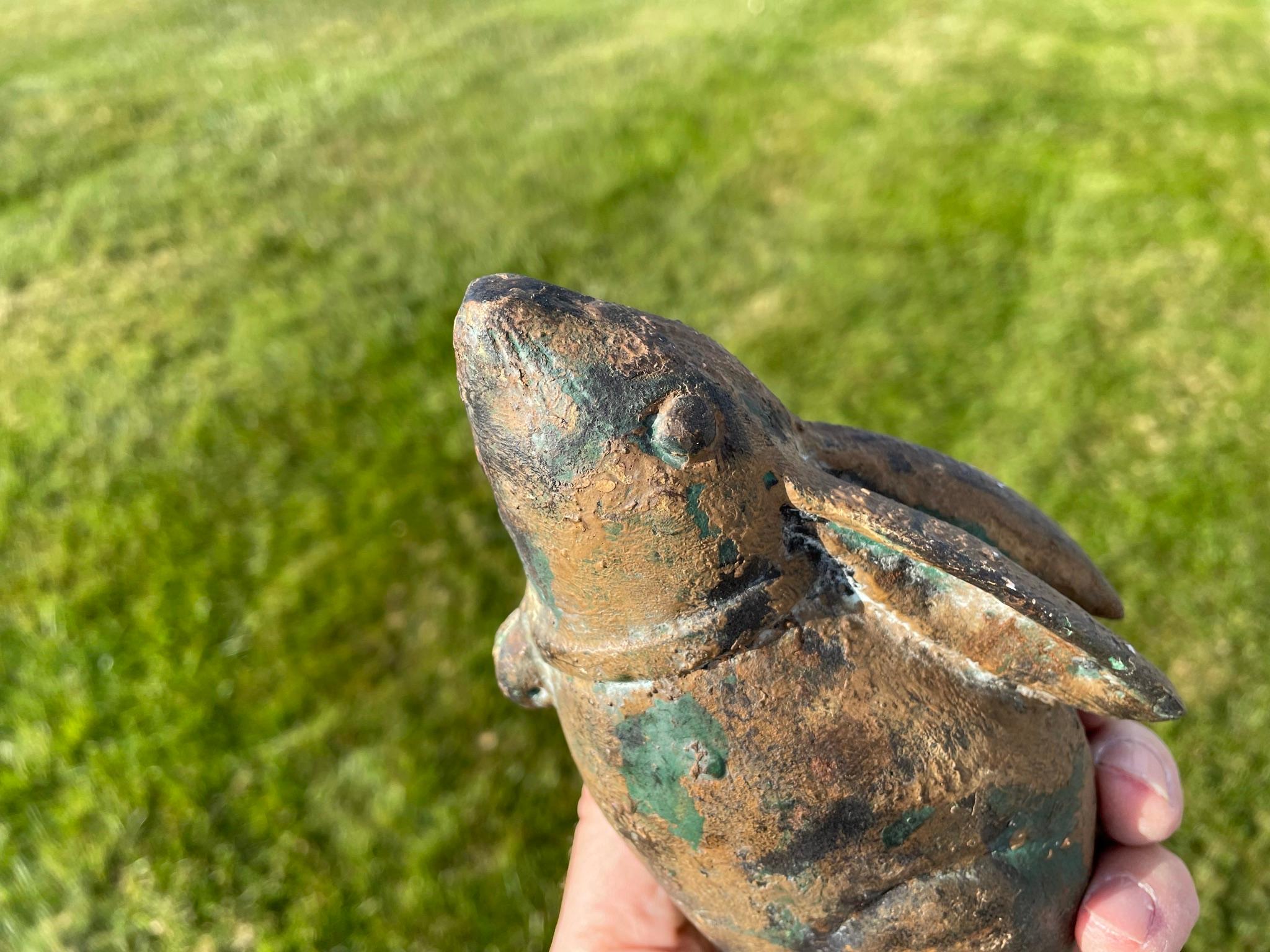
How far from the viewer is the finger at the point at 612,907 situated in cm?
196

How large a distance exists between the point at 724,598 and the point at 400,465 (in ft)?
7.80

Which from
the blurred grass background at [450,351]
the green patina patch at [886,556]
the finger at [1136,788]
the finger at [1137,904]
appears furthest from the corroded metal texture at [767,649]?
the blurred grass background at [450,351]

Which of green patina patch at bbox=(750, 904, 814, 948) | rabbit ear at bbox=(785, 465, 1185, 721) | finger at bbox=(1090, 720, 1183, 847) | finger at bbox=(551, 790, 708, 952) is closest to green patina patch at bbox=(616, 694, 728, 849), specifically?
green patina patch at bbox=(750, 904, 814, 948)

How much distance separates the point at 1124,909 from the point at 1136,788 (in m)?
0.28

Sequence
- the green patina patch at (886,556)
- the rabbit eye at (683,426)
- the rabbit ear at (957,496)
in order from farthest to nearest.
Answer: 1. the rabbit ear at (957,496)
2. the green patina patch at (886,556)
3. the rabbit eye at (683,426)

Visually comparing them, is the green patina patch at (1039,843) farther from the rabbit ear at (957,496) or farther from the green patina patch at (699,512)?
the green patina patch at (699,512)

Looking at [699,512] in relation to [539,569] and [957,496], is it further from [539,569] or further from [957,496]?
[957,496]

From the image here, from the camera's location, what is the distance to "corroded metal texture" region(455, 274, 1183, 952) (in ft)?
4.14

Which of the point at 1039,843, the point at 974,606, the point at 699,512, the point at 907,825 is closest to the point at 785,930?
the point at 907,825

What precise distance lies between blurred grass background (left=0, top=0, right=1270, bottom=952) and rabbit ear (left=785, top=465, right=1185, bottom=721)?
163 centimetres

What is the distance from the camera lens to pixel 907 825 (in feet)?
4.45

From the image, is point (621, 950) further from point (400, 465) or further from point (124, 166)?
→ point (124, 166)

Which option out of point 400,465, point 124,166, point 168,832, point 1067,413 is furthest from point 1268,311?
point 124,166

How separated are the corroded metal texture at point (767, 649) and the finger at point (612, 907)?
0.56 meters
